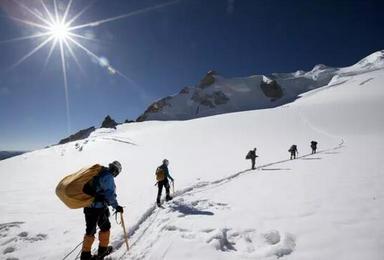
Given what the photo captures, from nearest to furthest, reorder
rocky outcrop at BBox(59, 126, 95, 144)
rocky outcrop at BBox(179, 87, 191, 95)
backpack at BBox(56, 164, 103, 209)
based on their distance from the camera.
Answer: backpack at BBox(56, 164, 103, 209)
rocky outcrop at BBox(59, 126, 95, 144)
rocky outcrop at BBox(179, 87, 191, 95)

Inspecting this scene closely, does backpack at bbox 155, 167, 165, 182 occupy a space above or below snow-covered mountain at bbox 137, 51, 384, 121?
below

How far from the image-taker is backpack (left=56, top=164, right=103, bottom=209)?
5.73 metres

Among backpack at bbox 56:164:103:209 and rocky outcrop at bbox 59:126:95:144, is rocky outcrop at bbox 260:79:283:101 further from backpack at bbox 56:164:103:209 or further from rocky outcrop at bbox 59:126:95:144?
backpack at bbox 56:164:103:209

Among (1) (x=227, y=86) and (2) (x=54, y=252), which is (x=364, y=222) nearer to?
(2) (x=54, y=252)

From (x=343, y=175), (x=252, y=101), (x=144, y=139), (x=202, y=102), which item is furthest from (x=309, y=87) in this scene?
(x=343, y=175)

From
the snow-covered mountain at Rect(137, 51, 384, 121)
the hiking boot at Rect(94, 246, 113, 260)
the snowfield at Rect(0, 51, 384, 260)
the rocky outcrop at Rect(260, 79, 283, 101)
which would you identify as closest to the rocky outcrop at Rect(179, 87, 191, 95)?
the snow-covered mountain at Rect(137, 51, 384, 121)

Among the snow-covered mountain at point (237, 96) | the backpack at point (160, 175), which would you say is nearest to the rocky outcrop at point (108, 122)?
the snow-covered mountain at point (237, 96)

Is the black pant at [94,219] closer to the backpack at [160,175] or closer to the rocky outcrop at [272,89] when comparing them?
the backpack at [160,175]

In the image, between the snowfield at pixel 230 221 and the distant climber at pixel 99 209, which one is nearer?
the snowfield at pixel 230 221

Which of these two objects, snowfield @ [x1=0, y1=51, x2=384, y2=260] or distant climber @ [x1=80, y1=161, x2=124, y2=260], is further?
distant climber @ [x1=80, y1=161, x2=124, y2=260]

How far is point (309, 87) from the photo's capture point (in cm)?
18775

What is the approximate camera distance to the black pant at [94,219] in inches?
236

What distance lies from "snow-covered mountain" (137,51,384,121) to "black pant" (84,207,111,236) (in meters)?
146

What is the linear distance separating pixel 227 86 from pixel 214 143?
162 metres
